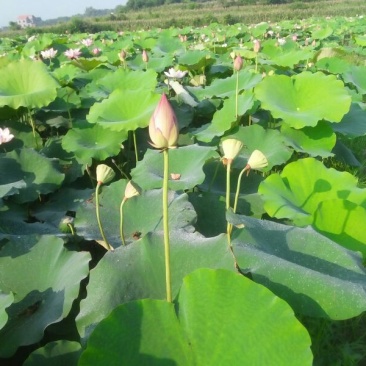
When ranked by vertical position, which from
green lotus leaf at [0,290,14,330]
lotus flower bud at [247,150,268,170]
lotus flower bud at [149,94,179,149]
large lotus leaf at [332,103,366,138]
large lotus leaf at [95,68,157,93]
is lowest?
large lotus leaf at [332,103,366,138]

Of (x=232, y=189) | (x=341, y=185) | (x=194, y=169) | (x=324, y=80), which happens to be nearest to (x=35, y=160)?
(x=194, y=169)

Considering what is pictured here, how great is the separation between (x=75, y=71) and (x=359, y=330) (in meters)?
2.61

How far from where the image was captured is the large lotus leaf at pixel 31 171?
1960mm

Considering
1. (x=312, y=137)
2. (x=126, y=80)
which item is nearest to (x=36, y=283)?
(x=312, y=137)

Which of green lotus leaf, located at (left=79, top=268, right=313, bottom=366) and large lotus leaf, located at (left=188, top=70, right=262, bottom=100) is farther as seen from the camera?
large lotus leaf, located at (left=188, top=70, right=262, bottom=100)

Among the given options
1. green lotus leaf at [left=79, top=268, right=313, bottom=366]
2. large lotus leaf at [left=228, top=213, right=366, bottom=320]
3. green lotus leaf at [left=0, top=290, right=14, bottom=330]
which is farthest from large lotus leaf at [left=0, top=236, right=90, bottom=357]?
large lotus leaf at [left=228, top=213, right=366, bottom=320]

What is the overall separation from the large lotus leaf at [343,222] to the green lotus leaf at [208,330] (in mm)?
614

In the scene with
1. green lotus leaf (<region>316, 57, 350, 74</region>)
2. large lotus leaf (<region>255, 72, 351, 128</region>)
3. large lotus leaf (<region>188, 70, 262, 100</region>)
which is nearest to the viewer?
large lotus leaf (<region>255, 72, 351, 128</region>)

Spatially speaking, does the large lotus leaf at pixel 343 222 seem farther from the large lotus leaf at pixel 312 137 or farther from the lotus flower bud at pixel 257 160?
the large lotus leaf at pixel 312 137

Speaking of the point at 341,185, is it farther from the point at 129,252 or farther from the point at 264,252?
the point at 129,252

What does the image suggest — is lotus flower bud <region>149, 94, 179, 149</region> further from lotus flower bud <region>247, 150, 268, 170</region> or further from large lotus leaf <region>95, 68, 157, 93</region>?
large lotus leaf <region>95, 68, 157, 93</region>

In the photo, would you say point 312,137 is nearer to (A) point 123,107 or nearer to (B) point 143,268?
(A) point 123,107

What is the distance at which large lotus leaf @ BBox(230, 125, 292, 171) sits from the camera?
198cm

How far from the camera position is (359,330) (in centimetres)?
142
